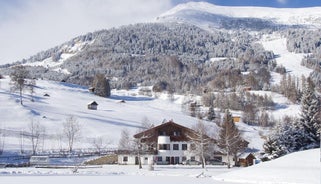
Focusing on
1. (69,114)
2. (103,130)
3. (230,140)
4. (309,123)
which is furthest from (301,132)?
(69,114)

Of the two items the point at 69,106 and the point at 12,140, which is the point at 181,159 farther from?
the point at 69,106

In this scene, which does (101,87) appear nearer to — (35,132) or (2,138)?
(35,132)

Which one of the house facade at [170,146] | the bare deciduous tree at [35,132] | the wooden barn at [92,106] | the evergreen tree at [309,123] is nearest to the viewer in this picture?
the evergreen tree at [309,123]

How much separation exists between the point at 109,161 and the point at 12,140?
20.4 metres

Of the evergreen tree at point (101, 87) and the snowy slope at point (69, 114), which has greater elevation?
the evergreen tree at point (101, 87)

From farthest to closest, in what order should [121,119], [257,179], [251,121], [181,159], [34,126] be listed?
[251,121] < [121,119] < [34,126] < [181,159] < [257,179]

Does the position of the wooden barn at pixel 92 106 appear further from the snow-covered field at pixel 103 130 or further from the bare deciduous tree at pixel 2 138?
the bare deciduous tree at pixel 2 138

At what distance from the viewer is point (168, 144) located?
289ft

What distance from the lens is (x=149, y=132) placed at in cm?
8825

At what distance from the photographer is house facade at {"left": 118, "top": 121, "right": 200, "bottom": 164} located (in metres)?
85.4

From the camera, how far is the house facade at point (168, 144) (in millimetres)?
85438

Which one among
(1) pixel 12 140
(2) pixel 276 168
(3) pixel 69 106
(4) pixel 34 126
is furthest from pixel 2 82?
(2) pixel 276 168

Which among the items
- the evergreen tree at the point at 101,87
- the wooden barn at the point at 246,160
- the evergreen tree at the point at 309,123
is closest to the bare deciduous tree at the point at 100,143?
the wooden barn at the point at 246,160

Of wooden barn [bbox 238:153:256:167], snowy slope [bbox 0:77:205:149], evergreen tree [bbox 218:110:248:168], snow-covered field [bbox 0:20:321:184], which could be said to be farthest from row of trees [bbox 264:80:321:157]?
A: snowy slope [bbox 0:77:205:149]
